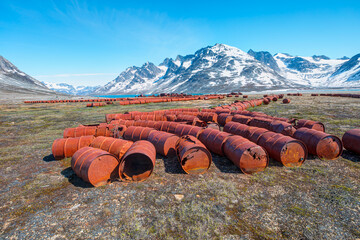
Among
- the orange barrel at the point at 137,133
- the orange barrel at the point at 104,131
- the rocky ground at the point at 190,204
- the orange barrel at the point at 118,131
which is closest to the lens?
the rocky ground at the point at 190,204

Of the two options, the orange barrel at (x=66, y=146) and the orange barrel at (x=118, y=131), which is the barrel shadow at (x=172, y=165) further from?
the orange barrel at (x=66, y=146)

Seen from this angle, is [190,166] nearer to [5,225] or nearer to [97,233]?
[97,233]

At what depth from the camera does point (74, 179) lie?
5.93 meters

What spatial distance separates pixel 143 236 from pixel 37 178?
4942 millimetres

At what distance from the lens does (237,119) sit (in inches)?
457

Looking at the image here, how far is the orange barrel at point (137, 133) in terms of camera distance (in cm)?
862

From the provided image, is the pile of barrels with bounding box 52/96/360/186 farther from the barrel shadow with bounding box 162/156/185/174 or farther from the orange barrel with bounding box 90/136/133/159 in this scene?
the barrel shadow with bounding box 162/156/185/174

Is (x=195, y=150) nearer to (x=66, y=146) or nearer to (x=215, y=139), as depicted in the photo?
(x=215, y=139)

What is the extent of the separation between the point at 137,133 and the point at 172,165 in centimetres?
301

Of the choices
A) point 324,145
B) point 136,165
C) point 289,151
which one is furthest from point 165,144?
point 324,145

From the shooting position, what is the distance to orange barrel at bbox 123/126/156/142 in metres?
8.62

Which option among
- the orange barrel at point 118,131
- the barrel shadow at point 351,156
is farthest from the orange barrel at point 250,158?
the orange barrel at point 118,131

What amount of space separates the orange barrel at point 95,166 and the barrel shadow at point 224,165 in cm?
390

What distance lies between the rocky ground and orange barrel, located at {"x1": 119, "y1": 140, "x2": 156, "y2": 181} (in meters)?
0.26
